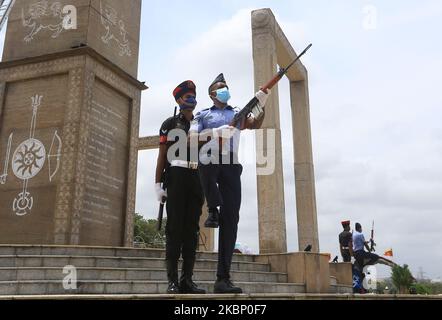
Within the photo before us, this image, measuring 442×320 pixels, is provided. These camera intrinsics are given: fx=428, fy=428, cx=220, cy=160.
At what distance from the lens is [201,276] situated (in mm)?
6234

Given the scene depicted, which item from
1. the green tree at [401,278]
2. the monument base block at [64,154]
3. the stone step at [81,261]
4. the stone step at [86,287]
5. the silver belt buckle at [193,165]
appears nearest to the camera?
the silver belt buckle at [193,165]

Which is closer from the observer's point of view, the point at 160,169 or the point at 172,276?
the point at 172,276

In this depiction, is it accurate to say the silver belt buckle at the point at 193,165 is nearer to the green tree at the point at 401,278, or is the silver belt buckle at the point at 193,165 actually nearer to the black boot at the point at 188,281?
the black boot at the point at 188,281

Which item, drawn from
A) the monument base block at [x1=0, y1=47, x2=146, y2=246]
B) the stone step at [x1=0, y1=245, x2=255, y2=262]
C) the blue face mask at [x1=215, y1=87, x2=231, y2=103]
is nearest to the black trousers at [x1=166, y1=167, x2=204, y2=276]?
the blue face mask at [x1=215, y1=87, x2=231, y2=103]

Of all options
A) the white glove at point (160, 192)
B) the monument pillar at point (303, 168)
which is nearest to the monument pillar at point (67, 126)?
the white glove at point (160, 192)

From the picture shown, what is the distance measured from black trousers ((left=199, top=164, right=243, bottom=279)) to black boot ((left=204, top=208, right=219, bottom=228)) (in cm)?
5

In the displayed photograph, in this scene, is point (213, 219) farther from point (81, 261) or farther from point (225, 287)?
point (81, 261)

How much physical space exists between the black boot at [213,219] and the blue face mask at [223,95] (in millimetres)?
1192

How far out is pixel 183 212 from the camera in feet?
13.7

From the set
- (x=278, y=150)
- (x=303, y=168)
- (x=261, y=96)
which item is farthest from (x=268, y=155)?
(x=261, y=96)

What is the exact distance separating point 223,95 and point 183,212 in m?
1.29

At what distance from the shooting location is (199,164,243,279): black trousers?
13.4 ft

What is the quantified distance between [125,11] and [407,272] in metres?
13.2

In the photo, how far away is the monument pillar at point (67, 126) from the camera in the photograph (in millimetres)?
8914
